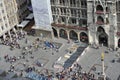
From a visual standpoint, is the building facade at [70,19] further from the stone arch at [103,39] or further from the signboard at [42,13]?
the stone arch at [103,39]

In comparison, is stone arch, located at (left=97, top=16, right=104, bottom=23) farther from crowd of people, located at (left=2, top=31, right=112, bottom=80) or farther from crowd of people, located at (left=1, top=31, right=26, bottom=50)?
crowd of people, located at (left=1, top=31, right=26, bottom=50)

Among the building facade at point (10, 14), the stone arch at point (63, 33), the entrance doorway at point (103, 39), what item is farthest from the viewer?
the building facade at point (10, 14)

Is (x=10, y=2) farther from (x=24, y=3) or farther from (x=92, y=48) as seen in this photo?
(x=92, y=48)

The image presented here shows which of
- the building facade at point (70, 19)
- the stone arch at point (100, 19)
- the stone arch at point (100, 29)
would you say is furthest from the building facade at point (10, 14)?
the stone arch at point (100, 19)

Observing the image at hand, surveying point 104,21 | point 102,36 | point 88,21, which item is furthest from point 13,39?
point 104,21

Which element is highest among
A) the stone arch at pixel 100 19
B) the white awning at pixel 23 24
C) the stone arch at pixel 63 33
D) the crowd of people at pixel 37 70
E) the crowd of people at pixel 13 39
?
the stone arch at pixel 100 19

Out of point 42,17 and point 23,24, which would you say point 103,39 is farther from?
point 23,24

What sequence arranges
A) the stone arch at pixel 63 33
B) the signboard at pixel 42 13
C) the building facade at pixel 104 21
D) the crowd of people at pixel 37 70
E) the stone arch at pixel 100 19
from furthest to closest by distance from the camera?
the stone arch at pixel 63 33 < the signboard at pixel 42 13 < the stone arch at pixel 100 19 < the building facade at pixel 104 21 < the crowd of people at pixel 37 70
